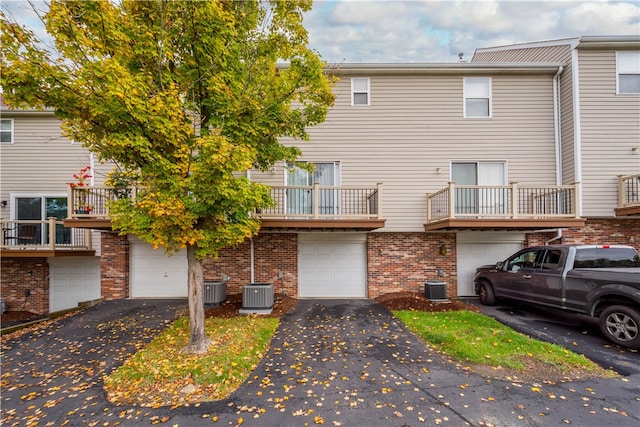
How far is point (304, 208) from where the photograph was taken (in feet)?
28.9

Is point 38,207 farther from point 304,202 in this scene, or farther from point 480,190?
point 480,190

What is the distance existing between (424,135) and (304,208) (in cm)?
515

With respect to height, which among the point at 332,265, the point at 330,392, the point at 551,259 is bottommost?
the point at 330,392

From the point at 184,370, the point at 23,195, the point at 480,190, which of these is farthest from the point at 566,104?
the point at 23,195

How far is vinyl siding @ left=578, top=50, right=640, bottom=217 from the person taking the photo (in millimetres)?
9242

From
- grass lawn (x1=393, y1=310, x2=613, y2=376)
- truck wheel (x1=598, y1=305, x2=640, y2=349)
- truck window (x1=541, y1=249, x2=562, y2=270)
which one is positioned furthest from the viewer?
truck window (x1=541, y1=249, x2=562, y2=270)

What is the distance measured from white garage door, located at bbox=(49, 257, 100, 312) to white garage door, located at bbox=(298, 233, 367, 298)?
7.96 meters

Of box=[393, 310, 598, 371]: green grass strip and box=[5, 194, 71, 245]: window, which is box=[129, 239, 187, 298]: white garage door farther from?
box=[393, 310, 598, 371]: green grass strip

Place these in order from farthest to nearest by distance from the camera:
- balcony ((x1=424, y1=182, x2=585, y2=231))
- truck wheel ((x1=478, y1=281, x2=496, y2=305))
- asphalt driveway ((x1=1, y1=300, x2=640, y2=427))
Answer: truck wheel ((x1=478, y1=281, x2=496, y2=305))
balcony ((x1=424, y1=182, x2=585, y2=231))
asphalt driveway ((x1=1, y1=300, x2=640, y2=427))

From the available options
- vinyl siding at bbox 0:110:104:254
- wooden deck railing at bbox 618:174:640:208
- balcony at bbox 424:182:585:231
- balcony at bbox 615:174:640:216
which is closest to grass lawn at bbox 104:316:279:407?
balcony at bbox 424:182:585:231

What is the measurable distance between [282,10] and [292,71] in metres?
1.12

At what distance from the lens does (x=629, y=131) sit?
30.8ft

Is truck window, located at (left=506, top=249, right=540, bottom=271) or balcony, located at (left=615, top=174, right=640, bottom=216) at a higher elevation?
balcony, located at (left=615, top=174, right=640, bottom=216)

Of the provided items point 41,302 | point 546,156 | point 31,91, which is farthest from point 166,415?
point 546,156
